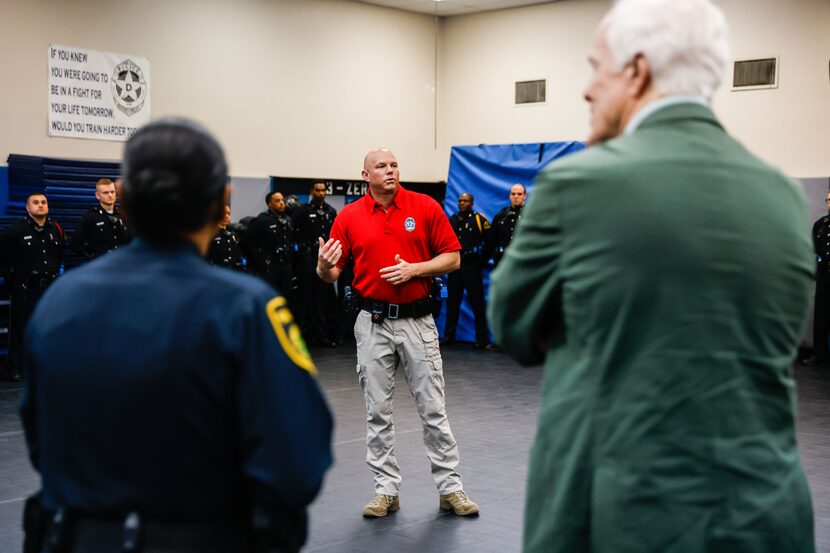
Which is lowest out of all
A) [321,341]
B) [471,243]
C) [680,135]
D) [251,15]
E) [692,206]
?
[321,341]

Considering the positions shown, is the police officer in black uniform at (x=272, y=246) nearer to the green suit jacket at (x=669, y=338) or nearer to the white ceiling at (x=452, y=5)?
the white ceiling at (x=452, y=5)

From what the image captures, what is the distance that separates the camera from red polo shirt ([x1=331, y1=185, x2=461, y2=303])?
5.67 meters

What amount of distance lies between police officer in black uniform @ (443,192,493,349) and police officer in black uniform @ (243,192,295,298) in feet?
7.70

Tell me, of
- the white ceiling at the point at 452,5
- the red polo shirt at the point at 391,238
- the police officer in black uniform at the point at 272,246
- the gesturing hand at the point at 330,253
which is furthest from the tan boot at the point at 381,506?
the white ceiling at the point at 452,5

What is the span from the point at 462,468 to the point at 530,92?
981 centimetres

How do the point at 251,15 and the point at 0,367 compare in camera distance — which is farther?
the point at 251,15

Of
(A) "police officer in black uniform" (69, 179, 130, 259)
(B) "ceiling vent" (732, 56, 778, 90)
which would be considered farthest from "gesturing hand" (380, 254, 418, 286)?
(B) "ceiling vent" (732, 56, 778, 90)

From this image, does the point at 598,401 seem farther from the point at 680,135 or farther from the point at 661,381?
the point at 680,135

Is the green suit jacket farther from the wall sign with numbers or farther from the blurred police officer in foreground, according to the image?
the wall sign with numbers

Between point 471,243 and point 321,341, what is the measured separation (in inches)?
99.9

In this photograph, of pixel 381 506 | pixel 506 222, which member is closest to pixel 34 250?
pixel 506 222

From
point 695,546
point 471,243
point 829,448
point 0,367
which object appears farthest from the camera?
point 471,243

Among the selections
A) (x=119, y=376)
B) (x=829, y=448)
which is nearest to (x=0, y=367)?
(x=829, y=448)

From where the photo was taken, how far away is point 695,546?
5.81 ft
